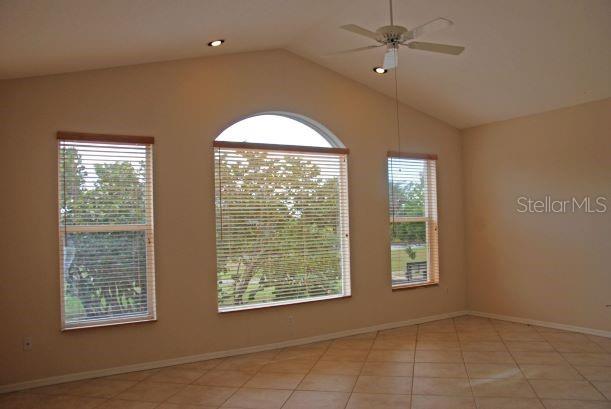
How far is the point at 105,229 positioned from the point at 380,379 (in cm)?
276

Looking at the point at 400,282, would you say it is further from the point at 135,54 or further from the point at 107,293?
the point at 135,54

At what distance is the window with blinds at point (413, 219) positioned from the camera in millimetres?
6125

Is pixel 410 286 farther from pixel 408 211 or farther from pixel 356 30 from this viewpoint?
pixel 356 30

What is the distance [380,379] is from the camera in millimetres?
4141

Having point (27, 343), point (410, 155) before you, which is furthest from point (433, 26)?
point (27, 343)

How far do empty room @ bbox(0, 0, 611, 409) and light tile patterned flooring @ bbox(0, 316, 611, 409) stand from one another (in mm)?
29

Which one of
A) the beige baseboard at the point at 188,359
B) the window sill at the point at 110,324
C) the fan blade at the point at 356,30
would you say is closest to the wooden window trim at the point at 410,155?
the beige baseboard at the point at 188,359

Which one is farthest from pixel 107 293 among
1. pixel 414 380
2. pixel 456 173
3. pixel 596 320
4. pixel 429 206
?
pixel 596 320

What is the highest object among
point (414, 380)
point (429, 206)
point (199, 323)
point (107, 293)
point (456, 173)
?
point (456, 173)

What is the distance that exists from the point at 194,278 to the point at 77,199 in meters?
1.29

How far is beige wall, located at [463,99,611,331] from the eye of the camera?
5238mm

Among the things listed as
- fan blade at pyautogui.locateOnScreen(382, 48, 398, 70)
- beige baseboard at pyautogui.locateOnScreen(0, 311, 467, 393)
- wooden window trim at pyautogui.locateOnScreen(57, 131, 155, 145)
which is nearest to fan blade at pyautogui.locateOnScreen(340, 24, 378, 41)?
fan blade at pyautogui.locateOnScreen(382, 48, 398, 70)

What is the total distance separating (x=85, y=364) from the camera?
4305 mm

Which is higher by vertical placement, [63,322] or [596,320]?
[63,322]
